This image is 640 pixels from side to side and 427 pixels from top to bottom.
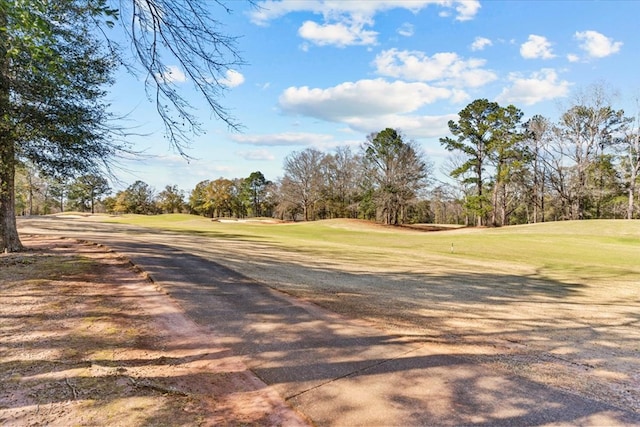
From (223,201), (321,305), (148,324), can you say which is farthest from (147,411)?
(223,201)

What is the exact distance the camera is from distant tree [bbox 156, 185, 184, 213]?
2616 inches

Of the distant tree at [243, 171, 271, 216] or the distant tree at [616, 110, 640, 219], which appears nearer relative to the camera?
the distant tree at [616, 110, 640, 219]

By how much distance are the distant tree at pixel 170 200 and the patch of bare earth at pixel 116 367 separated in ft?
213

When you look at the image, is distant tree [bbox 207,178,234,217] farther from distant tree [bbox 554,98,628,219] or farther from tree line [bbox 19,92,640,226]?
distant tree [bbox 554,98,628,219]

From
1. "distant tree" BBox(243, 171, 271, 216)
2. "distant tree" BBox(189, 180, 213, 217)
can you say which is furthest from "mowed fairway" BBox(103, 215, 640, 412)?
"distant tree" BBox(189, 180, 213, 217)

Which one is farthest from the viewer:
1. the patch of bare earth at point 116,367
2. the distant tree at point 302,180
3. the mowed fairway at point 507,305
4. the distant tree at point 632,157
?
the distant tree at point 302,180

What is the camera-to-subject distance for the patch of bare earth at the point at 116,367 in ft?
8.73

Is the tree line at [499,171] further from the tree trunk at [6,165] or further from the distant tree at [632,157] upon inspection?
the tree trunk at [6,165]

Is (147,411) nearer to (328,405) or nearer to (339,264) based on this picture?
(328,405)

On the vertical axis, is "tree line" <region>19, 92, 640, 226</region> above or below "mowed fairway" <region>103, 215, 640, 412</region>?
above

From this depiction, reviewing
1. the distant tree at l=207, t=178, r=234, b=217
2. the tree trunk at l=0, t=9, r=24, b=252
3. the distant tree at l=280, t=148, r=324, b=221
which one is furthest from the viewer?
the distant tree at l=207, t=178, r=234, b=217

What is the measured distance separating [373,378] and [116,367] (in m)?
2.43

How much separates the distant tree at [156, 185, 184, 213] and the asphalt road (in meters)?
66.7

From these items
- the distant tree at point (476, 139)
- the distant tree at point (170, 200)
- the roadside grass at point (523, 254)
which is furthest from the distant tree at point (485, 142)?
the distant tree at point (170, 200)
